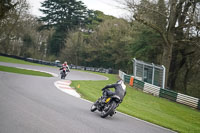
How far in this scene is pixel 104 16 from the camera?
69.9m

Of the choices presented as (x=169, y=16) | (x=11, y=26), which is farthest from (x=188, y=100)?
(x=11, y=26)

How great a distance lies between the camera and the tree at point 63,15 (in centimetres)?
6738

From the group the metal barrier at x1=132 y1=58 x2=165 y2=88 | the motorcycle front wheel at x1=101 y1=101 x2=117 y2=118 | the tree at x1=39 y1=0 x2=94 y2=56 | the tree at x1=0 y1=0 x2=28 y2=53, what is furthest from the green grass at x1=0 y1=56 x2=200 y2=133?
the tree at x1=39 y1=0 x2=94 y2=56

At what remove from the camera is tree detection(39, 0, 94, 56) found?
2653 inches

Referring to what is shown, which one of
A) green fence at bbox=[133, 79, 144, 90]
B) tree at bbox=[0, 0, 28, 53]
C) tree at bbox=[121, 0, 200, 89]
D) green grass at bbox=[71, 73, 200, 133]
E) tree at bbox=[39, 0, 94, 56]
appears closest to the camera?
green grass at bbox=[71, 73, 200, 133]

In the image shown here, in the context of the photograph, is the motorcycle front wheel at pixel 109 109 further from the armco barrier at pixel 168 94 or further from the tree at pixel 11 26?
→ the tree at pixel 11 26

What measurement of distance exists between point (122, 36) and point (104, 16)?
15.4 m

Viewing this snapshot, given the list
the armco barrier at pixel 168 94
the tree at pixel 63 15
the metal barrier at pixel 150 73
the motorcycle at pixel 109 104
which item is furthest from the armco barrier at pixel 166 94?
the tree at pixel 63 15

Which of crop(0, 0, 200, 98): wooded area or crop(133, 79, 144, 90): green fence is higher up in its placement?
crop(0, 0, 200, 98): wooded area

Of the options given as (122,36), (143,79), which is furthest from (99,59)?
(143,79)

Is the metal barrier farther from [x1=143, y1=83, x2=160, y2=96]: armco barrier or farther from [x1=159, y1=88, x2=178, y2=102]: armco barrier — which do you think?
[x1=159, y1=88, x2=178, y2=102]: armco barrier

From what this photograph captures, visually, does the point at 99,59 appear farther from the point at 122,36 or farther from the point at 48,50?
the point at 48,50

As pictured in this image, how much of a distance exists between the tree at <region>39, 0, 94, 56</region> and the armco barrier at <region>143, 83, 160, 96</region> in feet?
157

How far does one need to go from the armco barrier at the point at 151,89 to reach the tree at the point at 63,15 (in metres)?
47.9
